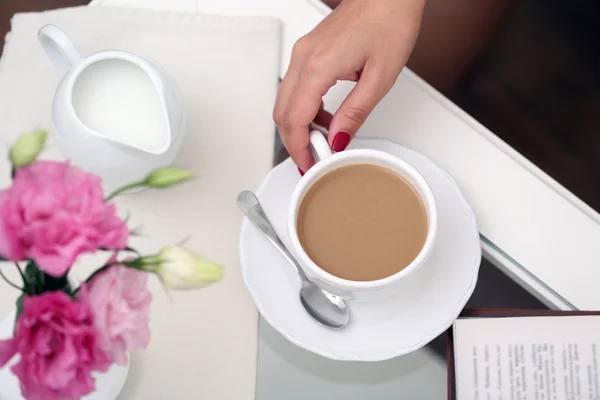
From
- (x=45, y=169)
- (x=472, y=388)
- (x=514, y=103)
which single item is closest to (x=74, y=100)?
(x=45, y=169)

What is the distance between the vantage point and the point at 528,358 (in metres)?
0.57

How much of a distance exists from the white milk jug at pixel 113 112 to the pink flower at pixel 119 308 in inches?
8.8

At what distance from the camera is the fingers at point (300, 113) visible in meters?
0.58

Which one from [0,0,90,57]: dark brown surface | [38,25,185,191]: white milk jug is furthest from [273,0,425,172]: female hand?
[0,0,90,57]: dark brown surface

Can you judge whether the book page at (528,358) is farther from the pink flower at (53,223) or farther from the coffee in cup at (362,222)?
the pink flower at (53,223)

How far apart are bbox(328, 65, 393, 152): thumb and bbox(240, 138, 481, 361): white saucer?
0.05 metres

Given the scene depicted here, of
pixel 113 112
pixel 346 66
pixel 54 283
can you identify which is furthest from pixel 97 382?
pixel 346 66

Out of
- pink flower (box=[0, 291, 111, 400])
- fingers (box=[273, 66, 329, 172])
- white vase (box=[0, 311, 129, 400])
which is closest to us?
pink flower (box=[0, 291, 111, 400])

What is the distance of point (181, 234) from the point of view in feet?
2.03

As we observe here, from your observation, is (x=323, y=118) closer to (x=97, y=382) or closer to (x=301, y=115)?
(x=301, y=115)

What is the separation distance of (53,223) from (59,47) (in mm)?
356

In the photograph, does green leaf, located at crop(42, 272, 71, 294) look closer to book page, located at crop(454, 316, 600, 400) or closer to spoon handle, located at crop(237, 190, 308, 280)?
spoon handle, located at crop(237, 190, 308, 280)

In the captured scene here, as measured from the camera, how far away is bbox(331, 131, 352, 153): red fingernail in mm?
573

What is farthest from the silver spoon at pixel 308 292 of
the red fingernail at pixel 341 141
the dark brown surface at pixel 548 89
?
the dark brown surface at pixel 548 89
